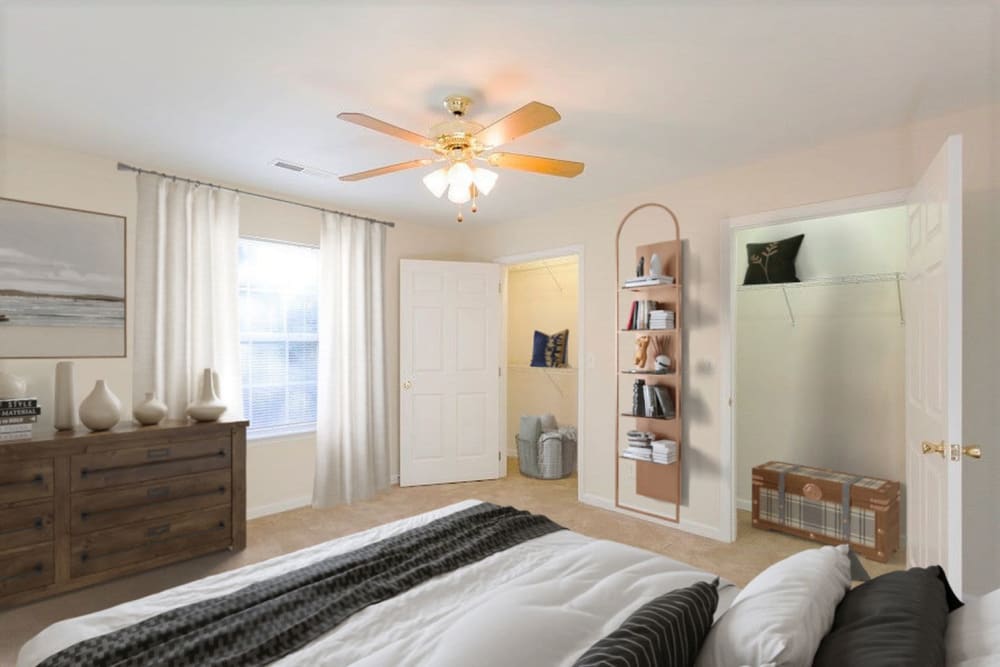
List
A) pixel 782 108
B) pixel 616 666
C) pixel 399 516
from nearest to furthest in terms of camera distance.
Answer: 1. pixel 616 666
2. pixel 782 108
3. pixel 399 516

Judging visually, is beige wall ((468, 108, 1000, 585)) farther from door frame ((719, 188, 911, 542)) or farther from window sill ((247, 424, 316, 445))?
window sill ((247, 424, 316, 445))

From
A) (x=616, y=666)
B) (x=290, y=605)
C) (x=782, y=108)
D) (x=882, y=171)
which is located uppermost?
(x=782, y=108)

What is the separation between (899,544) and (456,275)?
395 cm

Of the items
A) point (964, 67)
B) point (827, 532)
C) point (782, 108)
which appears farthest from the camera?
point (827, 532)

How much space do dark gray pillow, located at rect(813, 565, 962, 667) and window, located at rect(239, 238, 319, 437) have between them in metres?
3.95

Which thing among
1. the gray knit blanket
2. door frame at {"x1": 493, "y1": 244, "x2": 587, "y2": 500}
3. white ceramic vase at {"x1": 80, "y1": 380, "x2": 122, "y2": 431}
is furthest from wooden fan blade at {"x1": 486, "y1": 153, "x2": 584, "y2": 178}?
white ceramic vase at {"x1": 80, "y1": 380, "x2": 122, "y2": 431}

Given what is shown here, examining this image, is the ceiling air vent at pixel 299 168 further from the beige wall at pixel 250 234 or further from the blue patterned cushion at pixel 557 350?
the blue patterned cushion at pixel 557 350

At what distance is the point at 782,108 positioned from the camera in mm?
2623

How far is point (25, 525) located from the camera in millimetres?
2621

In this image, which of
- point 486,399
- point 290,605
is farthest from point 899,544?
point 290,605

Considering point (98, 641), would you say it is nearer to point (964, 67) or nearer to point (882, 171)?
point (964, 67)

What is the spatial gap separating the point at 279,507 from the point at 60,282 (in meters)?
2.13

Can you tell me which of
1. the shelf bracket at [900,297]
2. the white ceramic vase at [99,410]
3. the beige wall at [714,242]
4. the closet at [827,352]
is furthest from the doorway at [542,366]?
the white ceramic vase at [99,410]

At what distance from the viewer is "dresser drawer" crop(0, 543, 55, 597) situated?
2557 millimetres
